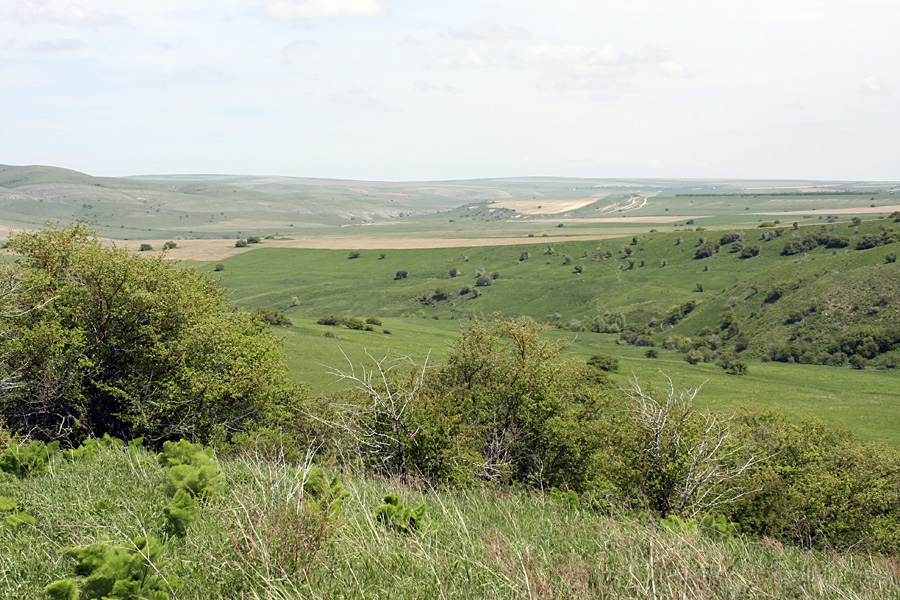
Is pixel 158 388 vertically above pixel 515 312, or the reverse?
pixel 158 388

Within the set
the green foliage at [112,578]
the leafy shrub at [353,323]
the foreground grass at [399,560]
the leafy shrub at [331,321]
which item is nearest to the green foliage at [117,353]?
the foreground grass at [399,560]

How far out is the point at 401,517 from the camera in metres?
7.84

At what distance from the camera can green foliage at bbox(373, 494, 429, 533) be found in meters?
7.73

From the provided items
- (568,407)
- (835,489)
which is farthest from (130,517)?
(835,489)

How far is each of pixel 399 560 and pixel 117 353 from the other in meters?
24.5

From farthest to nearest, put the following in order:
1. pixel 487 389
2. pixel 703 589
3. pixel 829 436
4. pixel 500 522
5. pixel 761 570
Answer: pixel 829 436 → pixel 487 389 → pixel 500 522 → pixel 761 570 → pixel 703 589

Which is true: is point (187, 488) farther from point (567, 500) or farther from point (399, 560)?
point (567, 500)

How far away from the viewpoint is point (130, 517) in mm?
7723

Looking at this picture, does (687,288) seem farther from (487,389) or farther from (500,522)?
(500,522)

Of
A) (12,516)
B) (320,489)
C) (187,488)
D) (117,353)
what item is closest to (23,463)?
(12,516)

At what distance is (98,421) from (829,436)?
39196mm

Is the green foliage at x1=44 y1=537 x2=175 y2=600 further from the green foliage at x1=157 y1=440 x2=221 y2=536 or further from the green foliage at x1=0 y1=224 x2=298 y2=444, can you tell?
the green foliage at x1=0 y1=224 x2=298 y2=444

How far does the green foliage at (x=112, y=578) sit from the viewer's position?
5.07m

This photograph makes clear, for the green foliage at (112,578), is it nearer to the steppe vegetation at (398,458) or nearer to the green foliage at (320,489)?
the steppe vegetation at (398,458)
